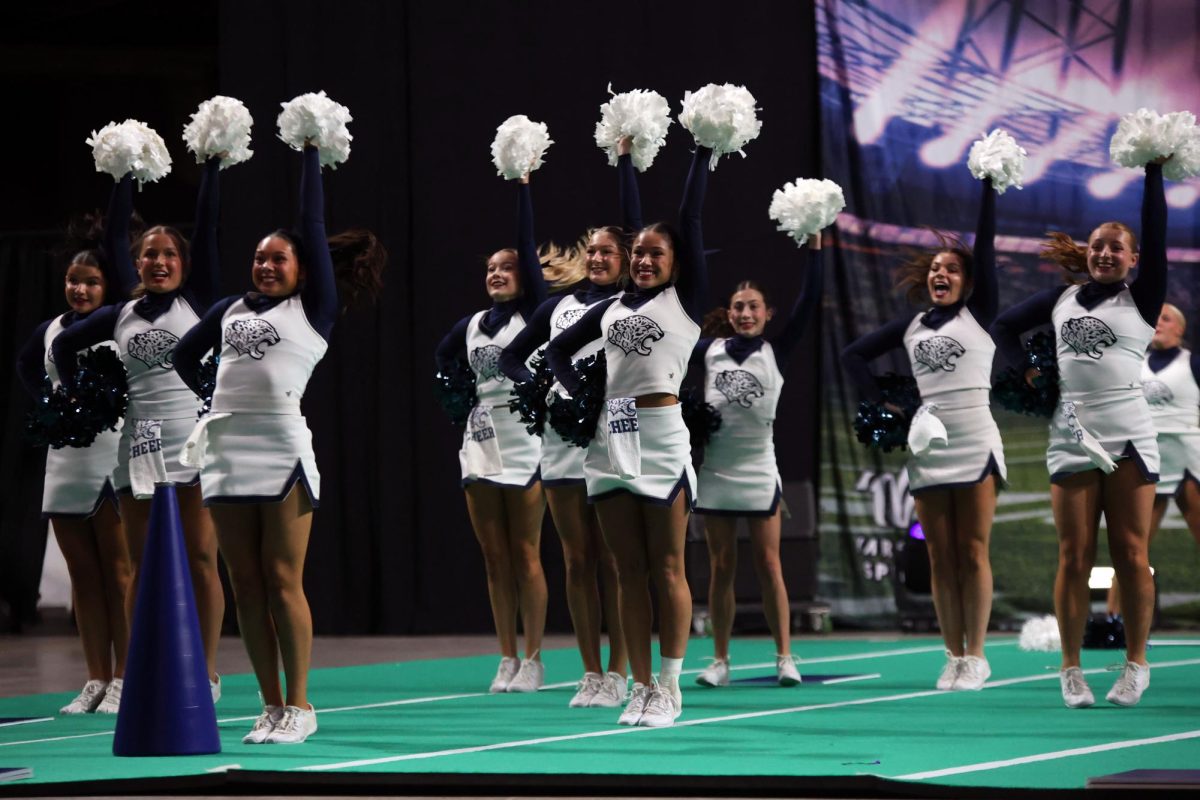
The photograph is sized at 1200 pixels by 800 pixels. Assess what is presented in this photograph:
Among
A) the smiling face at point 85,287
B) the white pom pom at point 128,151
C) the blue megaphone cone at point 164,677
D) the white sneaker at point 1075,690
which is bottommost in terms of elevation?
the white sneaker at point 1075,690

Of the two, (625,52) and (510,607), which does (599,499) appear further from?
(625,52)

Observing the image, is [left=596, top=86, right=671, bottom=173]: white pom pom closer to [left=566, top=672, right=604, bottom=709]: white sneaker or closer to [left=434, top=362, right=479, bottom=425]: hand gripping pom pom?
[left=434, top=362, right=479, bottom=425]: hand gripping pom pom

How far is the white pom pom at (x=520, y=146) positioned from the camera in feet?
21.5

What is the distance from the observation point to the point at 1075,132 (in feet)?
33.3

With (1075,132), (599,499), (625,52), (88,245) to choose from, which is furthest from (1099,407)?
(625,52)

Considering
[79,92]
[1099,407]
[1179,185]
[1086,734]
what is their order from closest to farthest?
[1086,734] → [1099,407] → [1179,185] → [79,92]

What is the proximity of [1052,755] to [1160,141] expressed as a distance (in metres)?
2.28

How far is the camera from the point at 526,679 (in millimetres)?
7059

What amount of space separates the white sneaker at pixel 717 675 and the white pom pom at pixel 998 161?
7.39 feet

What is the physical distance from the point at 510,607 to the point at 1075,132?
5018mm

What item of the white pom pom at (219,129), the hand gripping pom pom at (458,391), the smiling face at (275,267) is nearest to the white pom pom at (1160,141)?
the hand gripping pom pom at (458,391)

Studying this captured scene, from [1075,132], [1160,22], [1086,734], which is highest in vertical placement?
[1160,22]

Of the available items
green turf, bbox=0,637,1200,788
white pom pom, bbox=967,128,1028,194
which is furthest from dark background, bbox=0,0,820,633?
white pom pom, bbox=967,128,1028,194

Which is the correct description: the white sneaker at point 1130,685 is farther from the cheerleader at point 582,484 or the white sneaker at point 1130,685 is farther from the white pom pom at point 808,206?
the white pom pom at point 808,206
